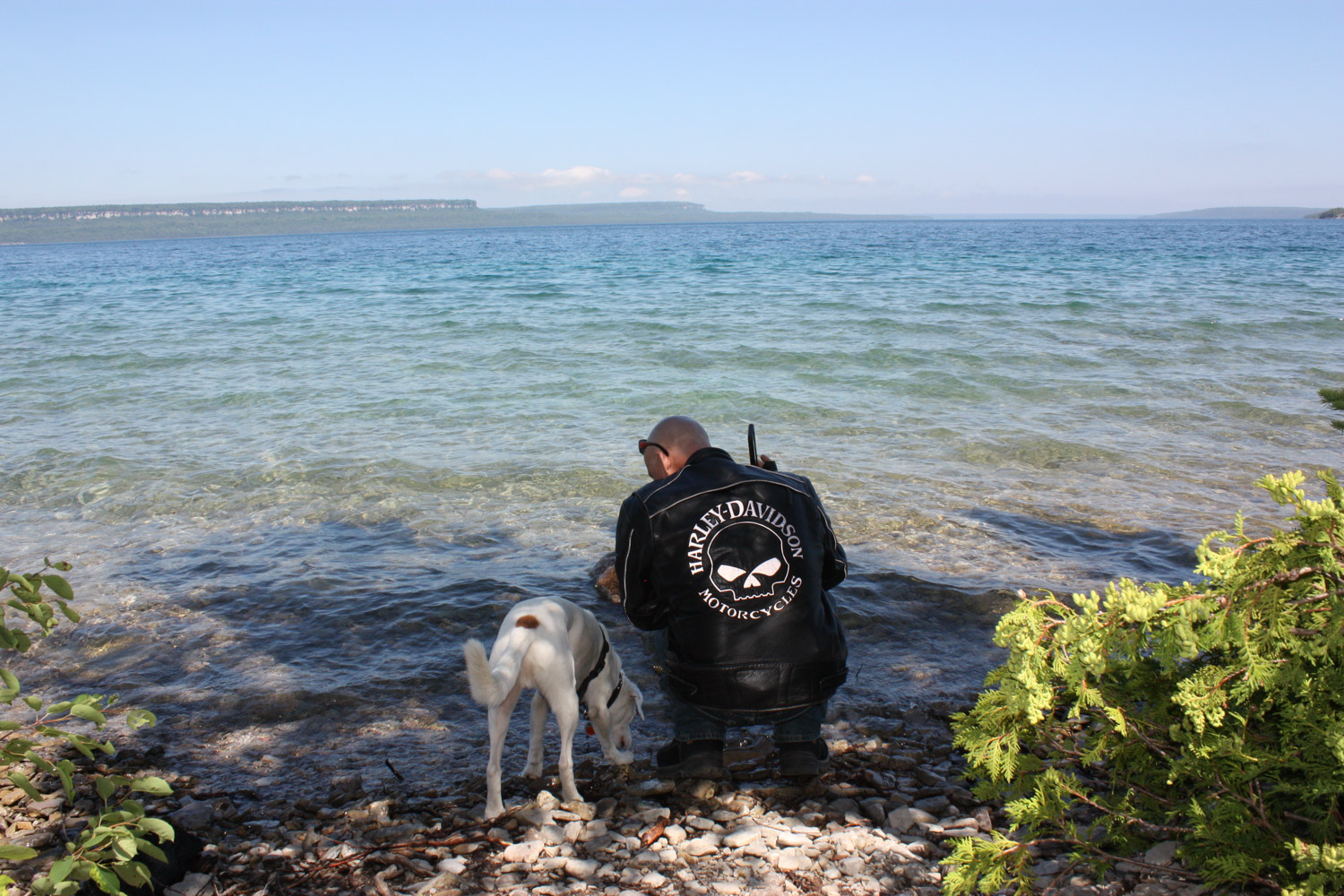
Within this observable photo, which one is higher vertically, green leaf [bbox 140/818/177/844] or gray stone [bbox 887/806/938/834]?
green leaf [bbox 140/818/177/844]

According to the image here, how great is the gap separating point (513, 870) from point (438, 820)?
1.97 feet

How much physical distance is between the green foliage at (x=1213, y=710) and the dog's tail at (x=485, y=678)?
6.56ft

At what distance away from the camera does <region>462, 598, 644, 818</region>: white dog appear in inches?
149

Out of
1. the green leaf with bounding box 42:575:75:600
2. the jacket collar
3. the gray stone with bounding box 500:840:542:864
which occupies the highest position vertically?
the jacket collar

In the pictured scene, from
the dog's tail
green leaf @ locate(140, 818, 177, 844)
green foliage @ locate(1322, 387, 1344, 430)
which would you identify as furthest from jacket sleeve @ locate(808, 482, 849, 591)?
green leaf @ locate(140, 818, 177, 844)

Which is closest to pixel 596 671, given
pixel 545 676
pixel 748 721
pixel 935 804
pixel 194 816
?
pixel 545 676

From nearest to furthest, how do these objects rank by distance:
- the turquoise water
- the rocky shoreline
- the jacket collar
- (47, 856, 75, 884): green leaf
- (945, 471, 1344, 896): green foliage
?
(47, 856, 75, 884): green leaf, (945, 471, 1344, 896): green foliage, the rocky shoreline, the jacket collar, the turquoise water

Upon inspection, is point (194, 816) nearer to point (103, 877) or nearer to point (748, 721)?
point (103, 877)

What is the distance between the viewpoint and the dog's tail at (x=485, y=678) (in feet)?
12.2

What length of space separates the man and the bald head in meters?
0.24

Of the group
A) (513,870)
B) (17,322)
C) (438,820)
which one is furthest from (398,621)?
(17,322)

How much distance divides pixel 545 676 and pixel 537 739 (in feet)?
1.83

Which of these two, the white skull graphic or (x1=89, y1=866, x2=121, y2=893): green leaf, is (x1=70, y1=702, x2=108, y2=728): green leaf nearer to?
(x1=89, y1=866, x2=121, y2=893): green leaf

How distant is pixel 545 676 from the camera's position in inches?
153
